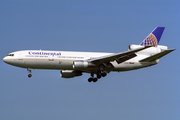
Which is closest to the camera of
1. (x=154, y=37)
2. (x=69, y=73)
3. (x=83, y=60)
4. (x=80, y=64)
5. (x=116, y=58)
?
(x=80, y=64)

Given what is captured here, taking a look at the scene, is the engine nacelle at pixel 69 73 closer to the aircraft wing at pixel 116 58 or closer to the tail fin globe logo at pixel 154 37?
the aircraft wing at pixel 116 58

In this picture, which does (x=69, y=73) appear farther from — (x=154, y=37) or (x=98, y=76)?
(x=154, y=37)

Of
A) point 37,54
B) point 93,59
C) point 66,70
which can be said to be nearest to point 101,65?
point 93,59

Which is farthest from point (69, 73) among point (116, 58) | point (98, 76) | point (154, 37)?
point (154, 37)

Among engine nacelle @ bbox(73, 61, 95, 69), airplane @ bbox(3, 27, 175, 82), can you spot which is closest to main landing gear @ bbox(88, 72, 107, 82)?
airplane @ bbox(3, 27, 175, 82)

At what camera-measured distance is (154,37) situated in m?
58.9

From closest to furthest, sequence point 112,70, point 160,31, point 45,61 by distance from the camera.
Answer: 1. point 45,61
2. point 112,70
3. point 160,31

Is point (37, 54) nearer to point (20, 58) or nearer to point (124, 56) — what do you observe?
point (20, 58)

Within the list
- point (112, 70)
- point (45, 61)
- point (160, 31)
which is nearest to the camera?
point (45, 61)

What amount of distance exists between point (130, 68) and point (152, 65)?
3.71 metres

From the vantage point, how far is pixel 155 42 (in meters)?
58.3

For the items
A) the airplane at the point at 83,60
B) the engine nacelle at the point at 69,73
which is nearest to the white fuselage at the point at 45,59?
the airplane at the point at 83,60

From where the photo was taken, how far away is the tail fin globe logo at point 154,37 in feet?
191

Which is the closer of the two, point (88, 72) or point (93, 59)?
point (93, 59)
